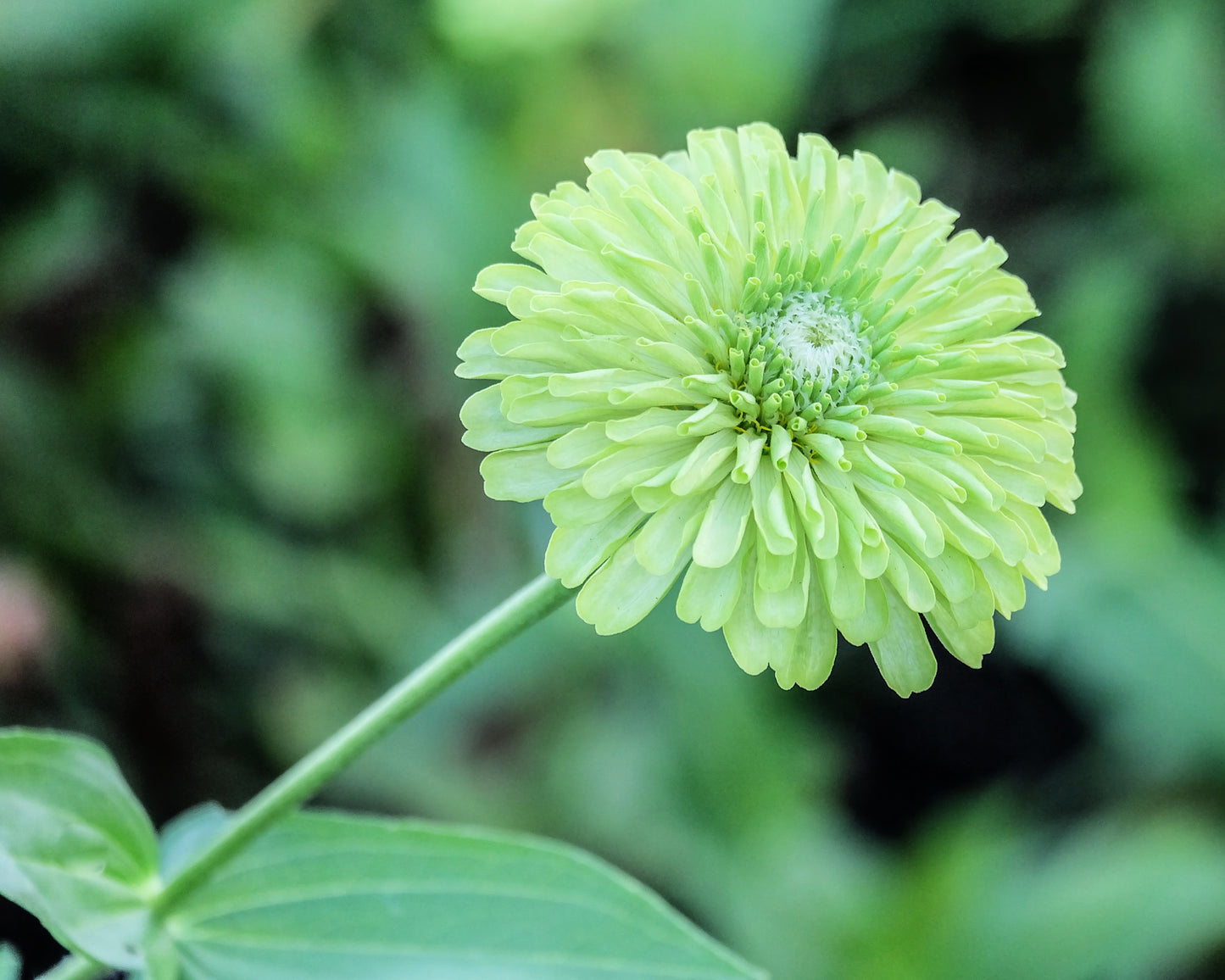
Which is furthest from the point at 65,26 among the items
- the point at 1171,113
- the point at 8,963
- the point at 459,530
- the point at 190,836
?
the point at 1171,113

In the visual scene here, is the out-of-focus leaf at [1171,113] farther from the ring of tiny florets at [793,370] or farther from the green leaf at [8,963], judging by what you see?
the green leaf at [8,963]

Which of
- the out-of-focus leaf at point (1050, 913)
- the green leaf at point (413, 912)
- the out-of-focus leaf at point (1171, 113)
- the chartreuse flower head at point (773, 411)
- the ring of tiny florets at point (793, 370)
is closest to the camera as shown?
the chartreuse flower head at point (773, 411)

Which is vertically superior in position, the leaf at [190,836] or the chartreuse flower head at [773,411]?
the chartreuse flower head at [773,411]

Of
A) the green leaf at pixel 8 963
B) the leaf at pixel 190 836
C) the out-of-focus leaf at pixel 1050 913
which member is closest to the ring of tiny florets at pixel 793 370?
the leaf at pixel 190 836

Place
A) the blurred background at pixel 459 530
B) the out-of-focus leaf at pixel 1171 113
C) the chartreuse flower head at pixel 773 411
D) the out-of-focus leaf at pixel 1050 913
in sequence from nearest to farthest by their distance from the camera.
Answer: the chartreuse flower head at pixel 773 411 → the out-of-focus leaf at pixel 1050 913 → the blurred background at pixel 459 530 → the out-of-focus leaf at pixel 1171 113

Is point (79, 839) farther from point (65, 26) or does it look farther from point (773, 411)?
point (65, 26)

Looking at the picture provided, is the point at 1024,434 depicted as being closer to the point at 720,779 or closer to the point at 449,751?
the point at 720,779
